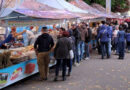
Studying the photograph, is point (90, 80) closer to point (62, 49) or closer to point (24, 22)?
point (62, 49)

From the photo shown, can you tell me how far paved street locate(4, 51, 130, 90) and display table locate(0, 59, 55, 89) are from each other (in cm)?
33

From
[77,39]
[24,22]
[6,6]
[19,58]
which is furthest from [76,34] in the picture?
[6,6]

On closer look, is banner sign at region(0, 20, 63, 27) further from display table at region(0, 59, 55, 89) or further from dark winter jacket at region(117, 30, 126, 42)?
dark winter jacket at region(117, 30, 126, 42)

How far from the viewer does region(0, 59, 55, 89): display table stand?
23.2ft

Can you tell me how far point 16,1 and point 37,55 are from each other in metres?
2.17

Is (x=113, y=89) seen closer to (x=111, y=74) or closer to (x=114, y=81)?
(x=114, y=81)

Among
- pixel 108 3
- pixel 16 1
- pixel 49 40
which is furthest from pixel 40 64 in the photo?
→ pixel 108 3

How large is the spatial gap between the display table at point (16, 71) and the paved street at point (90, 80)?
33 centimetres

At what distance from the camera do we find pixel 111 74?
30.9ft

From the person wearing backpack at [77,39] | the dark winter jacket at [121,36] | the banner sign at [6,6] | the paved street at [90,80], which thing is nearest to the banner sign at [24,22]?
the banner sign at [6,6]

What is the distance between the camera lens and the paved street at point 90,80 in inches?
302

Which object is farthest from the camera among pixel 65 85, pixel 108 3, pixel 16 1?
pixel 108 3

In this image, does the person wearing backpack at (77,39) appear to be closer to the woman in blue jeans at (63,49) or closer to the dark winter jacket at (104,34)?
the dark winter jacket at (104,34)

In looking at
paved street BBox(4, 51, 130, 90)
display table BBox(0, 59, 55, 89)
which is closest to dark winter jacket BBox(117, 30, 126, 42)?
paved street BBox(4, 51, 130, 90)
